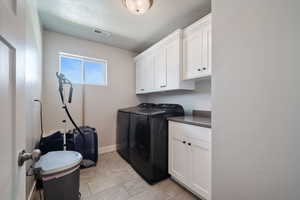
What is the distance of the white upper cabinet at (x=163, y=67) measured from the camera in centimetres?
209

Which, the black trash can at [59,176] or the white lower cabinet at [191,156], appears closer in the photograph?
the black trash can at [59,176]

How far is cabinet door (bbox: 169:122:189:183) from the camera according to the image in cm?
172

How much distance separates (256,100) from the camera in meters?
0.66

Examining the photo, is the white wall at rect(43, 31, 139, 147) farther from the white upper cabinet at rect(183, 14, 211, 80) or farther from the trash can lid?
the white upper cabinet at rect(183, 14, 211, 80)

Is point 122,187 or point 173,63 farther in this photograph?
point 173,63

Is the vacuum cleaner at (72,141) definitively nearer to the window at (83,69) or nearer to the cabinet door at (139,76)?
the window at (83,69)

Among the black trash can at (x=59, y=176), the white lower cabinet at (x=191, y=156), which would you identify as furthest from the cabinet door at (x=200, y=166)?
the black trash can at (x=59, y=176)

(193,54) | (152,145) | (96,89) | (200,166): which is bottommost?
(200,166)

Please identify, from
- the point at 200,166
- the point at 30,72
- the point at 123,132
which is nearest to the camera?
the point at 30,72

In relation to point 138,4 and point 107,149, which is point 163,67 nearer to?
Answer: point 138,4

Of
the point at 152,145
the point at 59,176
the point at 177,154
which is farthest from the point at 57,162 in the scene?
the point at 177,154

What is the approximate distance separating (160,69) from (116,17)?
1.12 metres

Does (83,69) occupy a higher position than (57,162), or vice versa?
(83,69)

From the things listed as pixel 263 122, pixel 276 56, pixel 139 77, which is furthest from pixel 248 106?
pixel 139 77
